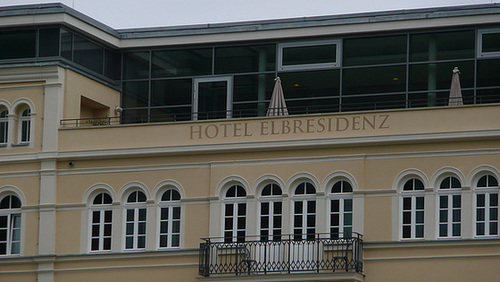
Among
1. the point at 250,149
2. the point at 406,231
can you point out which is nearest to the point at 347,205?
the point at 406,231

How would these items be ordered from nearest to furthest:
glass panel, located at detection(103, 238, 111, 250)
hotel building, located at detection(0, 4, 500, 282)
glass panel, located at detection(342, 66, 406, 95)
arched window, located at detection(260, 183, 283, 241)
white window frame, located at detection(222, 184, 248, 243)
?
1. hotel building, located at detection(0, 4, 500, 282)
2. arched window, located at detection(260, 183, 283, 241)
3. white window frame, located at detection(222, 184, 248, 243)
4. glass panel, located at detection(103, 238, 111, 250)
5. glass panel, located at detection(342, 66, 406, 95)

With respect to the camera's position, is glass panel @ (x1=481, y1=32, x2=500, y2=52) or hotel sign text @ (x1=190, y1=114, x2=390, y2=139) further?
glass panel @ (x1=481, y1=32, x2=500, y2=52)

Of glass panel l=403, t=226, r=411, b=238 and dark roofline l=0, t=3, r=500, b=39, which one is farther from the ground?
dark roofline l=0, t=3, r=500, b=39

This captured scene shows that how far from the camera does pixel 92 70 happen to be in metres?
54.8

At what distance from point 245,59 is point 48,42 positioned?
6.87m

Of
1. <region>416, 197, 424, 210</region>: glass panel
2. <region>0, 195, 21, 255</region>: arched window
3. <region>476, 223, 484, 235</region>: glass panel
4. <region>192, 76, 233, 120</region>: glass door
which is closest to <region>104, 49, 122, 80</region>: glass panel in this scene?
<region>192, 76, 233, 120</region>: glass door

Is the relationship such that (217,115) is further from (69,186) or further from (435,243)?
(435,243)

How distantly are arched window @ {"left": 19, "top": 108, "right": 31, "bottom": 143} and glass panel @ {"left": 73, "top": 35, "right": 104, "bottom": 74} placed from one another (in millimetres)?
2469

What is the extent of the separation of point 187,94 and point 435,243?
12227mm

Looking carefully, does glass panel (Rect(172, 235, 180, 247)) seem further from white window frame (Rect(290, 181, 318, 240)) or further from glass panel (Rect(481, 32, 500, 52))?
glass panel (Rect(481, 32, 500, 52))

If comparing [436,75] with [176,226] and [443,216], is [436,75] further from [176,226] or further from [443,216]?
[176,226]

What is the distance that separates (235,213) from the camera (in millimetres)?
50562

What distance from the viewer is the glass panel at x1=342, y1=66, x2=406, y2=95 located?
54.0 meters

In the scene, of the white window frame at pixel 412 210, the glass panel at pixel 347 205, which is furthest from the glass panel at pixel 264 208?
the white window frame at pixel 412 210
